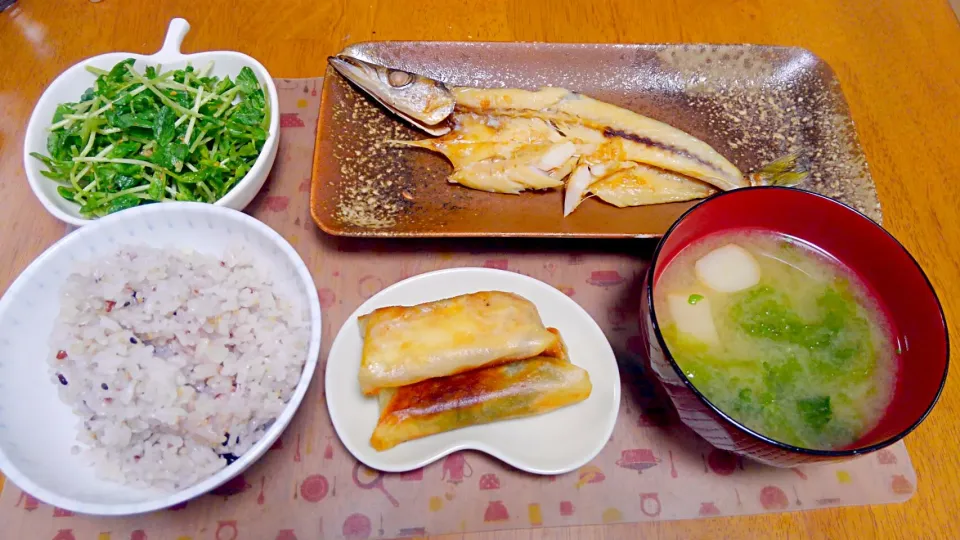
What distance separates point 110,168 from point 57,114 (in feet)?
0.72

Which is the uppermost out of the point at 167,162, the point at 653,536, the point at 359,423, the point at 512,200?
the point at 167,162

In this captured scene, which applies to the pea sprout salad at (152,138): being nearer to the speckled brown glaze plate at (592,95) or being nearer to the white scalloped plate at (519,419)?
the speckled brown glaze plate at (592,95)

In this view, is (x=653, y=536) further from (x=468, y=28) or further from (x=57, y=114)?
(x=57, y=114)

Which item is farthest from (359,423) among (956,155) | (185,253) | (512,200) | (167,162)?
(956,155)

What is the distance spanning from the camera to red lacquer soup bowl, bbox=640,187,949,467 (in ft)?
3.00

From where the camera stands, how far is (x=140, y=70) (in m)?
1.52

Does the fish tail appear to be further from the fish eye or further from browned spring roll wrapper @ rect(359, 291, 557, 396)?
the fish eye

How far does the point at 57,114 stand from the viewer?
1414 mm

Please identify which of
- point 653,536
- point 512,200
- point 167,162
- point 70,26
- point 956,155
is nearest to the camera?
point 653,536

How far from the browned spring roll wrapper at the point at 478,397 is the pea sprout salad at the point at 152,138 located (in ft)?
2.36

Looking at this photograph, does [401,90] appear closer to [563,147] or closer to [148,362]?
[563,147]

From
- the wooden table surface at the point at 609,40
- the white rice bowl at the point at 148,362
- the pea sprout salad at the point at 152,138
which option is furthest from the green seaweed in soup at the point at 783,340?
the pea sprout salad at the point at 152,138

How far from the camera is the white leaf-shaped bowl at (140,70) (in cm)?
129

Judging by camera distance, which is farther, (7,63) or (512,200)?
(7,63)
